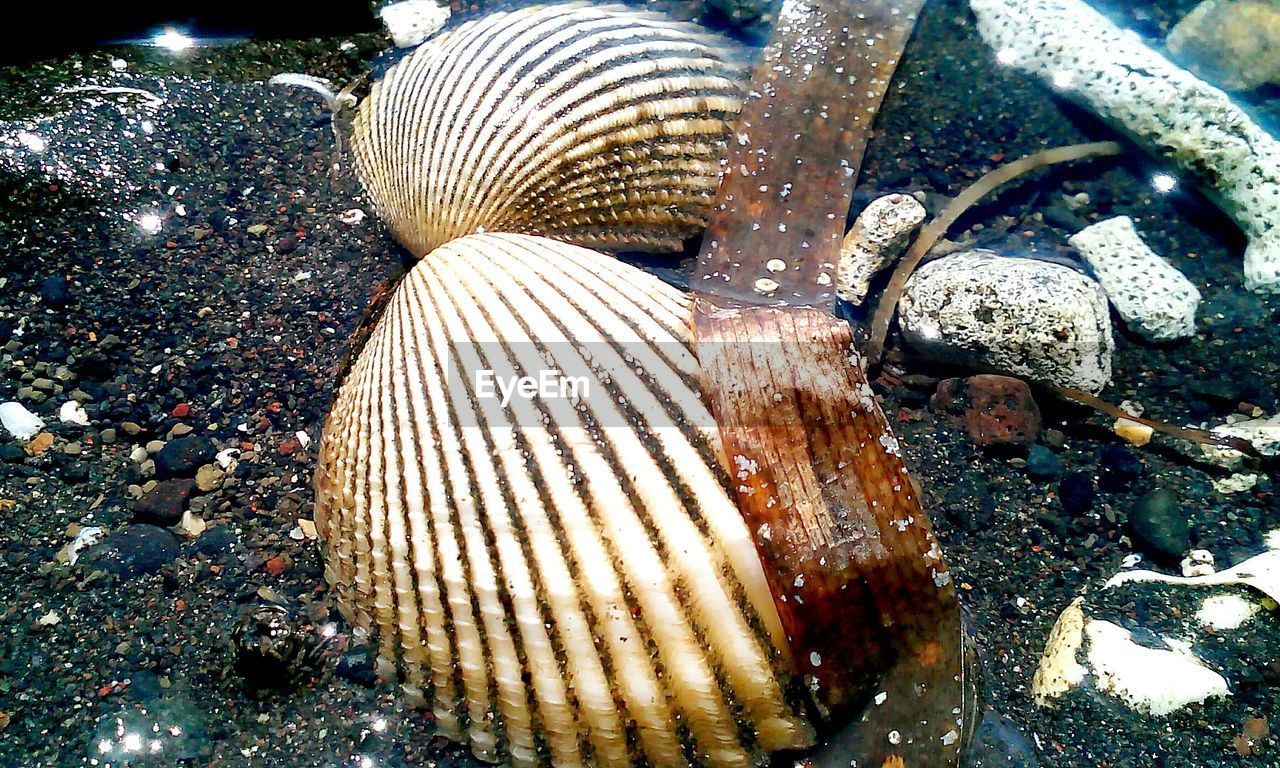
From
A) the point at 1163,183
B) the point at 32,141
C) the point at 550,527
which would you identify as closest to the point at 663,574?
the point at 550,527

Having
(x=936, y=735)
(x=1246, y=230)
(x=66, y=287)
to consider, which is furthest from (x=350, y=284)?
(x=1246, y=230)

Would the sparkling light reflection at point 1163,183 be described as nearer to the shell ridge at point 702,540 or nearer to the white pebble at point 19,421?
the shell ridge at point 702,540

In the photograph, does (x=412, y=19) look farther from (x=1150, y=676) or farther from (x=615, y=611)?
(x=1150, y=676)

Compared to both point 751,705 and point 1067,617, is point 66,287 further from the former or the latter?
point 1067,617

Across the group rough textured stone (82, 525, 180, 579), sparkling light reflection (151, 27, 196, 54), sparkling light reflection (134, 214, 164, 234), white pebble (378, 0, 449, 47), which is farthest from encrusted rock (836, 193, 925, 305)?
sparkling light reflection (151, 27, 196, 54)

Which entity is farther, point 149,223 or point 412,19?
point 412,19

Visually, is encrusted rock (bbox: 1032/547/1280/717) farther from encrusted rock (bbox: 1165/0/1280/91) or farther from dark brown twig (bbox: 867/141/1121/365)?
encrusted rock (bbox: 1165/0/1280/91)
